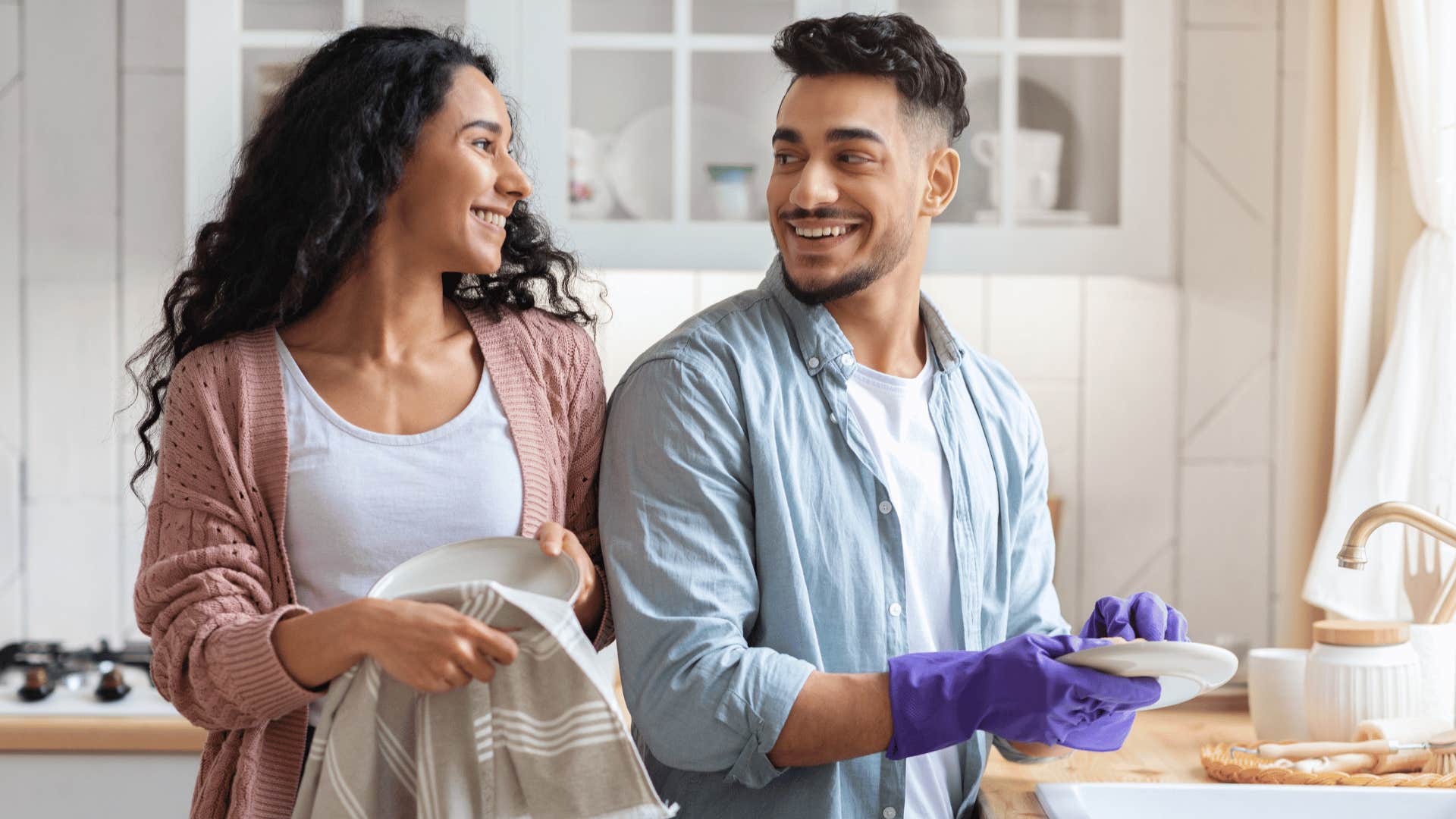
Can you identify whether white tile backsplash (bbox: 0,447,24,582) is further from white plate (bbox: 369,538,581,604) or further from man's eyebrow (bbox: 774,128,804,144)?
man's eyebrow (bbox: 774,128,804,144)

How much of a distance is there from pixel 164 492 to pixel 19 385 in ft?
4.61

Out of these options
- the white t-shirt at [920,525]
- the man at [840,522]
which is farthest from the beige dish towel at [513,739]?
the white t-shirt at [920,525]

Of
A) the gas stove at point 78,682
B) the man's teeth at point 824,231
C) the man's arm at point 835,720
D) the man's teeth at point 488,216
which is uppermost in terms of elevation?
the man's teeth at point 488,216

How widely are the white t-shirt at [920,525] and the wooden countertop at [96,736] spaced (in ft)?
3.67

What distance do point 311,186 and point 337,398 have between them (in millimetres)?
189

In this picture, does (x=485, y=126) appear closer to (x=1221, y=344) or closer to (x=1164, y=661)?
(x=1164, y=661)

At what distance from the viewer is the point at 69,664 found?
2074mm

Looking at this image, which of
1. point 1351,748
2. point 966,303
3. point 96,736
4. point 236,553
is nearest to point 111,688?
point 96,736

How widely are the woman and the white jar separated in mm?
907

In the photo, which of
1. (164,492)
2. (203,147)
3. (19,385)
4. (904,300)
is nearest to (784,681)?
(904,300)

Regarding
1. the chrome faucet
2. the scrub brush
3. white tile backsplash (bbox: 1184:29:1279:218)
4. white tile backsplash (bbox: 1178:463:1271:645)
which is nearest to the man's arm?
the chrome faucet

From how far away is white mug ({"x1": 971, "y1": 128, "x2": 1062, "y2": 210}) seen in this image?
6.66ft

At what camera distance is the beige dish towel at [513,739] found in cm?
98

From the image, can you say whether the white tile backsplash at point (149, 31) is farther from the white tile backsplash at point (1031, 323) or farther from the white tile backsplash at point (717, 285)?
the white tile backsplash at point (1031, 323)
